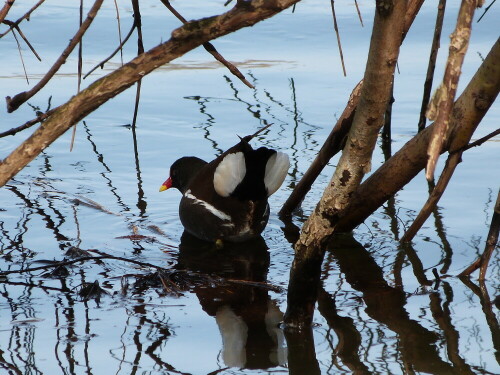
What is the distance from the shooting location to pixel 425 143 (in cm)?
425

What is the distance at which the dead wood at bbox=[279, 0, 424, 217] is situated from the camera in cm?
484

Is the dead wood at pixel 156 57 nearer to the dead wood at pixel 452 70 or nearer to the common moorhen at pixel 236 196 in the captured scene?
the dead wood at pixel 452 70

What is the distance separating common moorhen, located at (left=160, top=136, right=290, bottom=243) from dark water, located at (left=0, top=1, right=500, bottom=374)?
0.46ft

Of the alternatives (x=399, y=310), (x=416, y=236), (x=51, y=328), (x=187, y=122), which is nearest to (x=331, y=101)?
(x=187, y=122)

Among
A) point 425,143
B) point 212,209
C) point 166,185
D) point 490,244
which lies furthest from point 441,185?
point 166,185

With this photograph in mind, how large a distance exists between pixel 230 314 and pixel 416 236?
5.37ft

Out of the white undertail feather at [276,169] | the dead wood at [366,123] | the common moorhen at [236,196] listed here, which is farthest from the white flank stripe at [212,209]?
the dead wood at [366,123]

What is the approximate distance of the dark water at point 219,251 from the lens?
Result: 3.65 m

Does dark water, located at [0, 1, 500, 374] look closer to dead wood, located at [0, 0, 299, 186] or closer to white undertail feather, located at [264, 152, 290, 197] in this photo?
white undertail feather, located at [264, 152, 290, 197]

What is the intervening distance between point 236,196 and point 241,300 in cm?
151

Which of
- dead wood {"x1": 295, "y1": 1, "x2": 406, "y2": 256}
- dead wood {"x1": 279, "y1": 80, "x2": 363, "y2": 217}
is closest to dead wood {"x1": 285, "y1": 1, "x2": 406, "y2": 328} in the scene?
dead wood {"x1": 295, "y1": 1, "x2": 406, "y2": 256}

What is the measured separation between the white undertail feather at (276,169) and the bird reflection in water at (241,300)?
41 cm

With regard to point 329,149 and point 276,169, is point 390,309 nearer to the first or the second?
point 329,149

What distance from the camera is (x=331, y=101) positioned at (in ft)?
25.9
